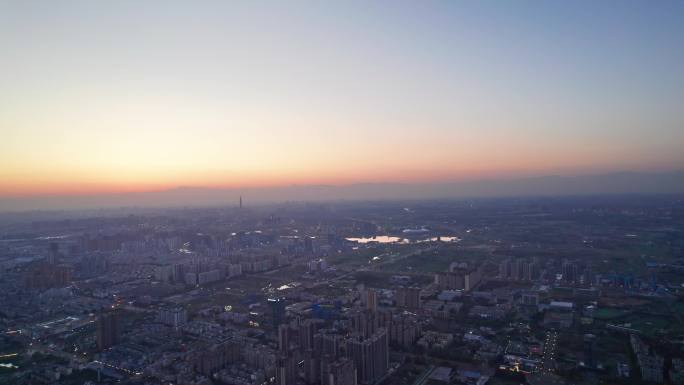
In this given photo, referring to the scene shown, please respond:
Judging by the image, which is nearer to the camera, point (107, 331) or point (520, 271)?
point (107, 331)

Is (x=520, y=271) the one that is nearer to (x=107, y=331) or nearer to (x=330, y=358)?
(x=330, y=358)

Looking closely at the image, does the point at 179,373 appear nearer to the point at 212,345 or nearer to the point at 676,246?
the point at 212,345

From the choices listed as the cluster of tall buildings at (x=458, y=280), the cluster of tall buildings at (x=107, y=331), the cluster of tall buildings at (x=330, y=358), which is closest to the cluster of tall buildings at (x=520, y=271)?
the cluster of tall buildings at (x=458, y=280)

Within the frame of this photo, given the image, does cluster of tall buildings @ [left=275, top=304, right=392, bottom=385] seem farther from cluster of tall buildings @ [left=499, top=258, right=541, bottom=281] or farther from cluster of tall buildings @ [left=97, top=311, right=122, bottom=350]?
cluster of tall buildings @ [left=499, top=258, right=541, bottom=281]

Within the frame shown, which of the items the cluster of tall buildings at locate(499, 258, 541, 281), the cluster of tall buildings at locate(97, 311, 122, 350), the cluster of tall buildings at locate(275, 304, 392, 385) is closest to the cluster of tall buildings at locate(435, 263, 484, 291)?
the cluster of tall buildings at locate(499, 258, 541, 281)

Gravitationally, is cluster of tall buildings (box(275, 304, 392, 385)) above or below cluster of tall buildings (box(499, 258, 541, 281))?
above

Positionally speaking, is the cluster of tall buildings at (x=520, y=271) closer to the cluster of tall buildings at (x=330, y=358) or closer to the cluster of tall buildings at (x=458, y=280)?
the cluster of tall buildings at (x=458, y=280)

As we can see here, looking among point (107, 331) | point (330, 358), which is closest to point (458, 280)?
point (330, 358)

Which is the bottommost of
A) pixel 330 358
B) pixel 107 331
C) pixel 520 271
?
pixel 520 271

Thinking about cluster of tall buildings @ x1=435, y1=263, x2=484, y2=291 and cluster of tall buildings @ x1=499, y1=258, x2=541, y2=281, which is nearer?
cluster of tall buildings @ x1=435, y1=263, x2=484, y2=291

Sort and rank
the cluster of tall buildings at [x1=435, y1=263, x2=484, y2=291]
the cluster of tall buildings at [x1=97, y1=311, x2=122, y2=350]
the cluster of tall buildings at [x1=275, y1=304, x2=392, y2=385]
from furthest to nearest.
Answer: the cluster of tall buildings at [x1=435, y1=263, x2=484, y2=291]
the cluster of tall buildings at [x1=97, y1=311, x2=122, y2=350]
the cluster of tall buildings at [x1=275, y1=304, x2=392, y2=385]

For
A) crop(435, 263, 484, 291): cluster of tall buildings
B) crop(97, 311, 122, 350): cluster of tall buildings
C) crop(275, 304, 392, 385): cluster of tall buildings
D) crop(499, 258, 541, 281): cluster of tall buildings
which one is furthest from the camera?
crop(499, 258, 541, 281): cluster of tall buildings
